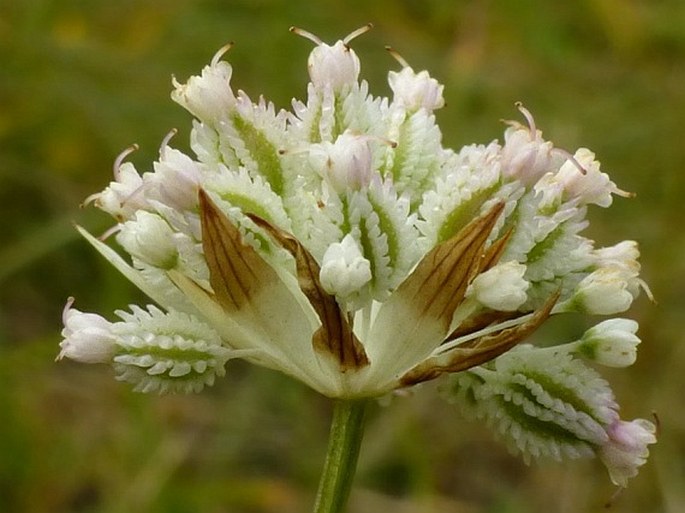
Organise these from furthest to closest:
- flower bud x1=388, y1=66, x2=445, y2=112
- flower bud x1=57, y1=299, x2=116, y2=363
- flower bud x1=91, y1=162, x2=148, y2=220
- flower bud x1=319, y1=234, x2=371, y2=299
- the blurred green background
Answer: the blurred green background, flower bud x1=388, y1=66, x2=445, y2=112, flower bud x1=91, y1=162, x2=148, y2=220, flower bud x1=57, y1=299, x2=116, y2=363, flower bud x1=319, y1=234, x2=371, y2=299

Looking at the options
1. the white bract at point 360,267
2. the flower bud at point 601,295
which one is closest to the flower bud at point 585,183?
the white bract at point 360,267

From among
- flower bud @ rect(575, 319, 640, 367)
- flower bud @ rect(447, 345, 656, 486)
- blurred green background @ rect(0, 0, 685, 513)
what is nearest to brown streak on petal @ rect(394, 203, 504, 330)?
flower bud @ rect(447, 345, 656, 486)

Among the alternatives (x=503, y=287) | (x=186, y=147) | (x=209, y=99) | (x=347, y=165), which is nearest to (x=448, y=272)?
(x=503, y=287)

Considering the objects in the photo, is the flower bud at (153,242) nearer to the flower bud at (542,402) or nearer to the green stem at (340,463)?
the green stem at (340,463)

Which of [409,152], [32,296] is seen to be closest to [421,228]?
[409,152]

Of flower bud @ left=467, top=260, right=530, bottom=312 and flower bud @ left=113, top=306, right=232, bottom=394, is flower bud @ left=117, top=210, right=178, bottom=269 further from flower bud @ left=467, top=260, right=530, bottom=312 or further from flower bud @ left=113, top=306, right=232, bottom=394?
flower bud @ left=467, top=260, right=530, bottom=312

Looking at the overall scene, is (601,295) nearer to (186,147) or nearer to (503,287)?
(503,287)
